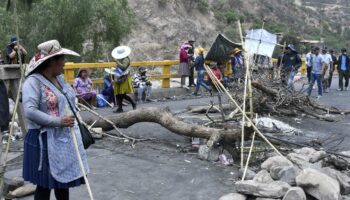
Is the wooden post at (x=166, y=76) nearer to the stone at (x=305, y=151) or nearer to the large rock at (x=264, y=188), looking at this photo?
the stone at (x=305, y=151)

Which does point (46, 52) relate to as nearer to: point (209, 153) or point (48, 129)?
point (48, 129)

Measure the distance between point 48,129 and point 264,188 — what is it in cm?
245

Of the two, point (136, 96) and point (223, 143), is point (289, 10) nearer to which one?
point (136, 96)

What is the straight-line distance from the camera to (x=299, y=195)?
535 cm

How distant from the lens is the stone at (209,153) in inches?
299

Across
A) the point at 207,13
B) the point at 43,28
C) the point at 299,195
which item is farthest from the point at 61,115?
the point at 207,13

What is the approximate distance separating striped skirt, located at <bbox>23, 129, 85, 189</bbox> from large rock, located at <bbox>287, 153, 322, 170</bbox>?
324 centimetres

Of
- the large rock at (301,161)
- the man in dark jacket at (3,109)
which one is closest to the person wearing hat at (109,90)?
the large rock at (301,161)

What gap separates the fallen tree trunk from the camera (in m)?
7.63

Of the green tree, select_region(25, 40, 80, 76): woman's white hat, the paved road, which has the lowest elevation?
the paved road

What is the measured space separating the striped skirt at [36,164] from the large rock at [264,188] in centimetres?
208

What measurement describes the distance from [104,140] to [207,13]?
41734 mm

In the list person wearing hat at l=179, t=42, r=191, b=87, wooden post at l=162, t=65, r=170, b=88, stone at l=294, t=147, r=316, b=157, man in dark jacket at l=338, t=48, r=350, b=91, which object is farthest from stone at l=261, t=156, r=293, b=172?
man in dark jacket at l=338, t=48, r=350, b=91

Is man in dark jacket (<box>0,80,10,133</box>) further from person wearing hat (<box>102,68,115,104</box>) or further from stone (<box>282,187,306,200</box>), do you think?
person wearing hat (<box>102,68,115,104</box>)
